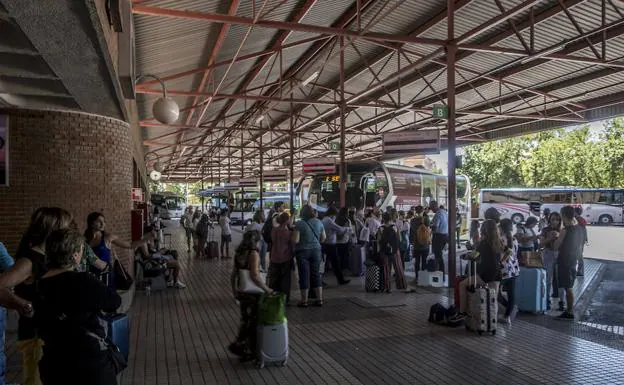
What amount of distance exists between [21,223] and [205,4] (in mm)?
5161

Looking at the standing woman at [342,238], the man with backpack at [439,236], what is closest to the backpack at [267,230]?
the standing woman at [342,238]

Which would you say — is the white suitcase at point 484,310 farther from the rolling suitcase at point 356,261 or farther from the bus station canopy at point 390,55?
the rolling suitcase at point 356,261

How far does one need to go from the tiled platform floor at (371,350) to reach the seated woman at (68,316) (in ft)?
7.87

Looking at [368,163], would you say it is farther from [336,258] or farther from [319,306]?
[319,306]

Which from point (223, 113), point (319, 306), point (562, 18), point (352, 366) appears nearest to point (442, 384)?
point (352, 366)

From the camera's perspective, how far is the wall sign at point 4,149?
7387mm

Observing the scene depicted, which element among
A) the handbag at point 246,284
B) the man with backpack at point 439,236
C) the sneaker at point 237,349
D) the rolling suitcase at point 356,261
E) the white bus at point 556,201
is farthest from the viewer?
the white bus at point 556,201

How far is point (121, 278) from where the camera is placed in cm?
559

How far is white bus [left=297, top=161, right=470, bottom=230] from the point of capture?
68.5 ft

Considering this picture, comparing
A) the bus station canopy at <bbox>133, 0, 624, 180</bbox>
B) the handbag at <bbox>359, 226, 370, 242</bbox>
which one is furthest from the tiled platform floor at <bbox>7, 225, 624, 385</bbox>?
the bus station canopy at <bbox>133, 0, 624, 180</bbox>

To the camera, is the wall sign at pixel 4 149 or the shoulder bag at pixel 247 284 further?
the wall sign at pixel 4 149

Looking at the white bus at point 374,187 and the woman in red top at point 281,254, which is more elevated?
the white bus at point 374,187

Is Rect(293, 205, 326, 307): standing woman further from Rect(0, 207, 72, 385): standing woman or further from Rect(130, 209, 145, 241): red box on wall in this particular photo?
Rect(0, 207, 72, 385): standing woman

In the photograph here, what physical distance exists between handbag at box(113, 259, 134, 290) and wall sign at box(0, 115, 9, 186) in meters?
2.87
